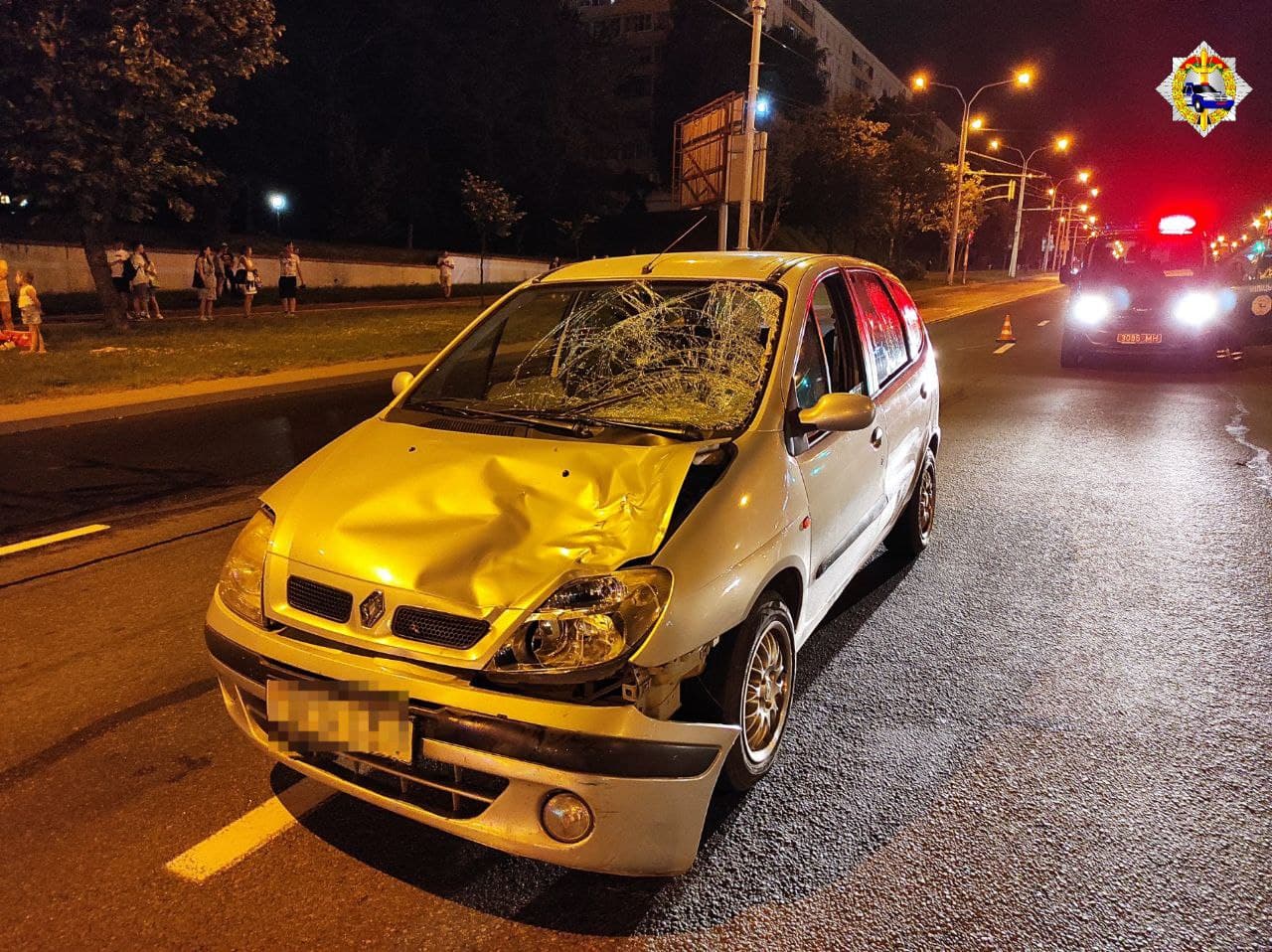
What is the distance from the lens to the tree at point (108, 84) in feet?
50.3

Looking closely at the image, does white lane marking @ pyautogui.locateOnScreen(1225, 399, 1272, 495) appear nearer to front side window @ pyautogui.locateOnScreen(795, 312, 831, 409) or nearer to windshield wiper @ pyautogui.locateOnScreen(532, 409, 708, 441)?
front side window @ pyautogui.locateOnScreen(795, 312, 831, 409)

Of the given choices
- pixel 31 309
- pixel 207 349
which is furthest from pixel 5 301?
pixel 207 349

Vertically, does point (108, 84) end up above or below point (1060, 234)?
below

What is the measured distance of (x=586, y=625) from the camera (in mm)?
2457

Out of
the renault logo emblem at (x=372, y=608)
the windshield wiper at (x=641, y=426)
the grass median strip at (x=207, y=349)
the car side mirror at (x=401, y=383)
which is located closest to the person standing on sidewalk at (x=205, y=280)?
the grass median strip at (x=207, y=349)

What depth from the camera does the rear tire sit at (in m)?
5.38

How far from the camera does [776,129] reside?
47219 millimetres

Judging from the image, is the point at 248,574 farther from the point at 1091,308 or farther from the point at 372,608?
the point at 1091,308

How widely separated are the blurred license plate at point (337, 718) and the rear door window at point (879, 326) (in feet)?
9.56

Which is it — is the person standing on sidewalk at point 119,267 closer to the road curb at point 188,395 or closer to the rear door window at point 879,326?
the road curb at point 188,395

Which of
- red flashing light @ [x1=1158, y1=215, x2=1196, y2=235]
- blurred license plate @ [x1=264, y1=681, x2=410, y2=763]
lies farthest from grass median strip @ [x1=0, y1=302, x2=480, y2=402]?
red flashing light @ [x1=1158, y1=215, x2=1196, y2=235]

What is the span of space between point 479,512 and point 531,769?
0.82 metres

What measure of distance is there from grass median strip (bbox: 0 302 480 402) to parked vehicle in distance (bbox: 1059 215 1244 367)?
37.2ft

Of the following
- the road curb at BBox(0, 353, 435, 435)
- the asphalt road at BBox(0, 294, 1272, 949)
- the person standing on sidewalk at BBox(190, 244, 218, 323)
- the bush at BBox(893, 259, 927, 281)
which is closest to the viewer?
the asphalt road at BBox(0, 294, 1272, 949)
